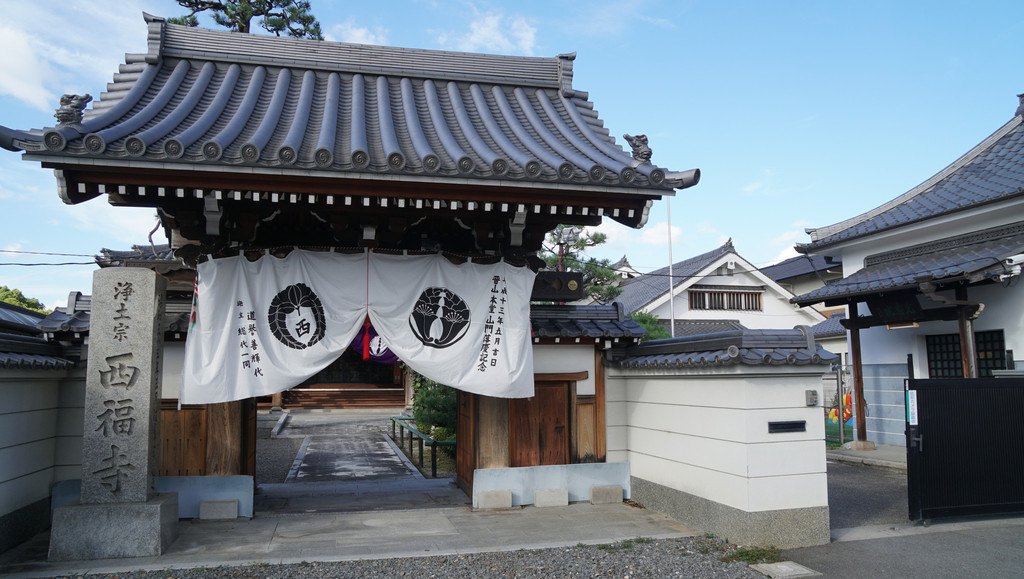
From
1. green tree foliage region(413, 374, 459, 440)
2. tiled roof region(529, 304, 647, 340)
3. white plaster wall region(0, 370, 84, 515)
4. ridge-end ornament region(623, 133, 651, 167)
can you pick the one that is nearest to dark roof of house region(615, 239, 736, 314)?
green tree foliage region(413, 374, 459, 440)

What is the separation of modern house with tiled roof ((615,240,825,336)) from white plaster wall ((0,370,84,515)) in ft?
76.9

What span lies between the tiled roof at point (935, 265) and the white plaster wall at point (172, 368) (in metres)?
12.0

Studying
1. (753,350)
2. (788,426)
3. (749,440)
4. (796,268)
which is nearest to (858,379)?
(788,426)

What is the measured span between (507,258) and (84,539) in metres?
5.55

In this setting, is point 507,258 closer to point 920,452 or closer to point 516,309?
point 516,309

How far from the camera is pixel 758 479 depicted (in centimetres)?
695

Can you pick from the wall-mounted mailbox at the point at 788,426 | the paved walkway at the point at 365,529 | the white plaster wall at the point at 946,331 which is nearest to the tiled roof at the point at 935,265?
the white plaster wall at the point at 946,331

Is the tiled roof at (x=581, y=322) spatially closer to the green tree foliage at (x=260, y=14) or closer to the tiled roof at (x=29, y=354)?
the tiled roof at (x=29, y=354)

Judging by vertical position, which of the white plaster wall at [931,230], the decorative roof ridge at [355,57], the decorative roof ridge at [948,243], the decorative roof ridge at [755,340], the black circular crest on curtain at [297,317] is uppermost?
the decorative roof ridge at [355,57]

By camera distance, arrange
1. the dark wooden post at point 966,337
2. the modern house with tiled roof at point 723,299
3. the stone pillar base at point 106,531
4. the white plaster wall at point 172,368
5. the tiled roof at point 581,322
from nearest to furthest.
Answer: the stone pillar base at point 106,531, the white plaster wall at point 172,368, the tiled roof at point 581,322, the dark wooden post at point 966,337, the modern house with tiled roof at point 723,299

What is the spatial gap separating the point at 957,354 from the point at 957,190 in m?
3.47

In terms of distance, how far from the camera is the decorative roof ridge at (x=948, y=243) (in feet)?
38.8

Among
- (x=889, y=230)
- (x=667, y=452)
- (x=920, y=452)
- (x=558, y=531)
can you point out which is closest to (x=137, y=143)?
(x=558, y=531)

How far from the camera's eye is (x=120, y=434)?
6738 millimetres
